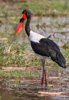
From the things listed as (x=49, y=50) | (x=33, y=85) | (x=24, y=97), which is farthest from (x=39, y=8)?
(x=24, y=97)

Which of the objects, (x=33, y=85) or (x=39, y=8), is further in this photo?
(x=39, y=8)

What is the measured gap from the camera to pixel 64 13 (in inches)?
587

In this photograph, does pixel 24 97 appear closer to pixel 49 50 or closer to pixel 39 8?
pixel 49 50

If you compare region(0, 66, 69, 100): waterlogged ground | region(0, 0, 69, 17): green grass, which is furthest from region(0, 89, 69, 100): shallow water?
region(0, 0, 69, 17): green grass

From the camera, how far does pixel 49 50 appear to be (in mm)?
6457

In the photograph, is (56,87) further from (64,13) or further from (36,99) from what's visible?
(64,13)

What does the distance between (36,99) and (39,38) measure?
1.44 metres

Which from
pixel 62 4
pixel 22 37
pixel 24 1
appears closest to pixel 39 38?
pixel 22 37

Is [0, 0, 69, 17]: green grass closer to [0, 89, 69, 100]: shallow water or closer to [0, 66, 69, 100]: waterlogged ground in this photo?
[0, 66, 69, 100]: waterlogged ground

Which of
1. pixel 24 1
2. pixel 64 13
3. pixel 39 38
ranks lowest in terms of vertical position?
pixel 39 38

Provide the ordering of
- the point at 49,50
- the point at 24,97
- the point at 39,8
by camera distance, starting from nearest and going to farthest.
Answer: the point at 24,97, the point at 49,50, the point at 39,8

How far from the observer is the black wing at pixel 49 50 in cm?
633

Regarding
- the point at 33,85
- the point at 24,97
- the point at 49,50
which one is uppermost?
the point at 49,50

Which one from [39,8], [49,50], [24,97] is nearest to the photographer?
[24,97]
